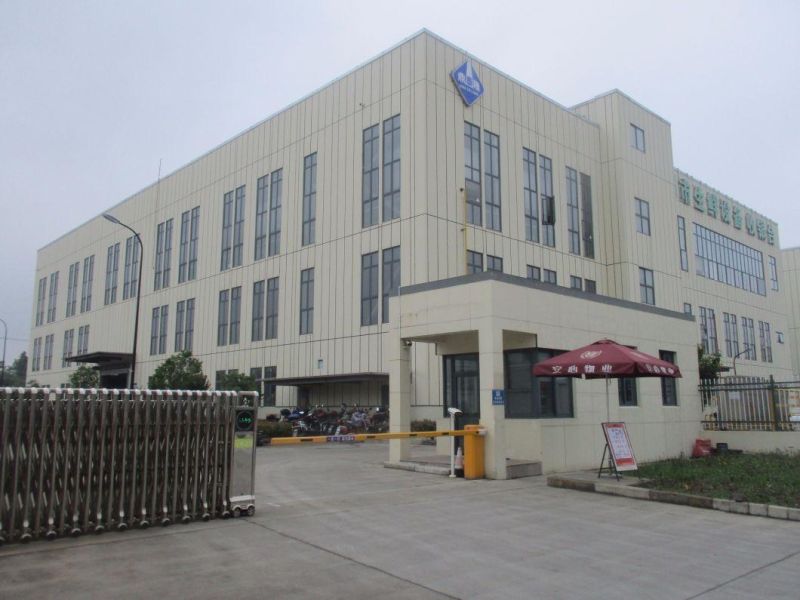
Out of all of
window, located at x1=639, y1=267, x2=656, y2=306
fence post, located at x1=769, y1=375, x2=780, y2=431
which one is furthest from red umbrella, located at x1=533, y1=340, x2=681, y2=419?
window, located at x1=639, y1=267, x2=656, y2=306

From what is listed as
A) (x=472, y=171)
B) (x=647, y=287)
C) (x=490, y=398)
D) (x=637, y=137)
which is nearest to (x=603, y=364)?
(x=490, y=398)

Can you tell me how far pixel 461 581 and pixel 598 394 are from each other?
12.1 meters

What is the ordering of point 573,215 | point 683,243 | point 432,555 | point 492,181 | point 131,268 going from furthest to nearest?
point 131,268, point 683,243, point 573,215, point 492,181, point 432,555

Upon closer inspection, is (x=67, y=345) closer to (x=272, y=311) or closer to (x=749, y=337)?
(x=272, y=311)

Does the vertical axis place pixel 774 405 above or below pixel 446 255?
below

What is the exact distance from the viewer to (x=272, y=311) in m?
39.2

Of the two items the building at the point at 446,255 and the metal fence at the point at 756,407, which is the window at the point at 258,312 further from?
the metal fence at the point at 756,407

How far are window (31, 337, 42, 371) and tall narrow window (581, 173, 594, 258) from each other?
59.5 meters

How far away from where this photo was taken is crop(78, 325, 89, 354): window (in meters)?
61.2

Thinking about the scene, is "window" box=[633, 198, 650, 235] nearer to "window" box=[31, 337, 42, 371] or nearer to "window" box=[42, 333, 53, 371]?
"window" box=[42, 333, 53, 371]

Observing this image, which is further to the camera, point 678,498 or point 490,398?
point 490,398

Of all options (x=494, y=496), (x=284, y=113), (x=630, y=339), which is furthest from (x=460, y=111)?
(x=494, y=496)

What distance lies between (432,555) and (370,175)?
27.5 metres

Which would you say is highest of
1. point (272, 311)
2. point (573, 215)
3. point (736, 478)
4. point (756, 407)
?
point (573, 215)
